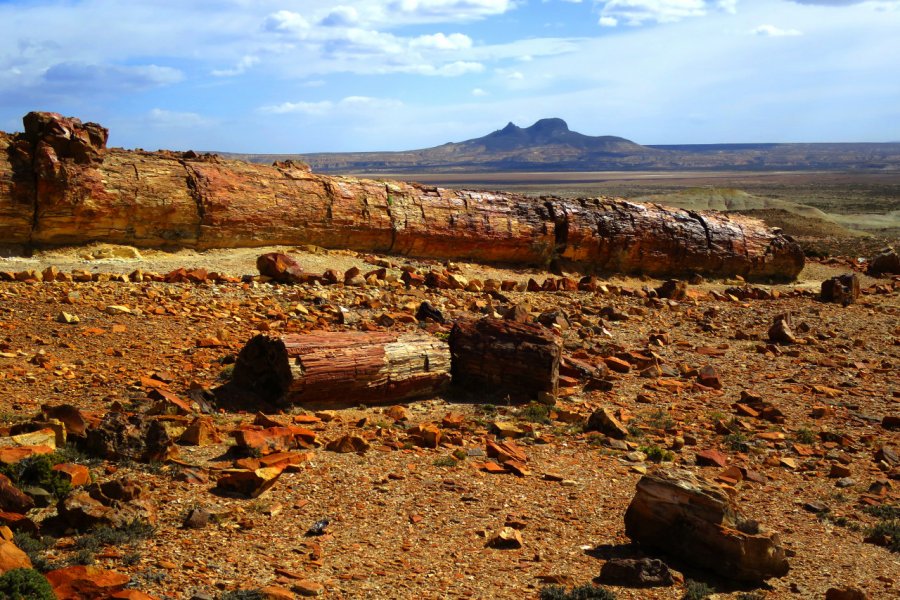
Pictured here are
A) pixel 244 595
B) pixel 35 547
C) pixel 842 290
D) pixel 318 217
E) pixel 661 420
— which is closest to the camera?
pixel 244 595

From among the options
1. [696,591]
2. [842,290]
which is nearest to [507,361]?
[696,591]

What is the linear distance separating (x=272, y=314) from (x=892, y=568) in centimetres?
693

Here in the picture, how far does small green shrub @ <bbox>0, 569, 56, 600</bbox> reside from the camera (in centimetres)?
382

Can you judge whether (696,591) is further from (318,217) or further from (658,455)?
(318,217)

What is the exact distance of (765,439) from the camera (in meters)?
7.82

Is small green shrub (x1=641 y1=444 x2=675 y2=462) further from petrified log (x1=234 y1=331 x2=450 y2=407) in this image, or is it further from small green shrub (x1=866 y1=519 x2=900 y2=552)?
petrified log (x1=234 y1=331 x2=450 y2=407)

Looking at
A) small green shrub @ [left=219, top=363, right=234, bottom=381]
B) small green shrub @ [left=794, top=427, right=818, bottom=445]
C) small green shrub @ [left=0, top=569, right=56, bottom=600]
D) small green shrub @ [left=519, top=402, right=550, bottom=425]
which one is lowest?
small green shrub @ [left=794, top=427, right=818, bottom=445]

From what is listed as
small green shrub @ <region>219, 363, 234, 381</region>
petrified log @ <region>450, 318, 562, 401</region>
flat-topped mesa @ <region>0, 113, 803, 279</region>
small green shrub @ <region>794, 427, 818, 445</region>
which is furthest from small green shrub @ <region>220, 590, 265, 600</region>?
flat-topped mesa @ <region>0, 113, 803, 279</region>

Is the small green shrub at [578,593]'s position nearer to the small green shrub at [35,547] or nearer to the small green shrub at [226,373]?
the small green shrub at [35,547]

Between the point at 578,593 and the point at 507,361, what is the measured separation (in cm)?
382

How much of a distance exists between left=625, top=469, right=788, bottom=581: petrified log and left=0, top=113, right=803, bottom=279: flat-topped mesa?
9097 mm

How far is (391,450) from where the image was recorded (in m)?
6.79

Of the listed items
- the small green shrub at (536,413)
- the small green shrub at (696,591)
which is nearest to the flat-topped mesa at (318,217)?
the small green shrub at (536,413)

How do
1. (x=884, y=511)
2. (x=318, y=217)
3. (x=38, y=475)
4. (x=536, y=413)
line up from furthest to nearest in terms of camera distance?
(x=318, y=217) < (x=536, y=413) < (x=884, y=511) < (x=38, y=475)
